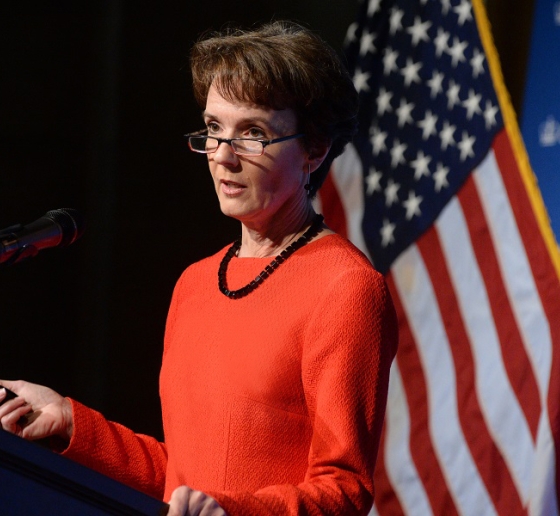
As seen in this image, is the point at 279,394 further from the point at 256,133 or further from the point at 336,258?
the point at 256,133

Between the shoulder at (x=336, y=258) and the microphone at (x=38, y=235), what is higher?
the microphone at (x=38, y=235)

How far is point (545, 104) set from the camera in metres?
2.61

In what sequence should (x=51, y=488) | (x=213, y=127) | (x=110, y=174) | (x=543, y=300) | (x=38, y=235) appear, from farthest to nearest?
(x=110, y=174) < (x=543, y=300) < (x=213, y=127) < (x=38, y=235) < (x=51, y=488)

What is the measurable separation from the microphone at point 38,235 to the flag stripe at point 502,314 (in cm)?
161

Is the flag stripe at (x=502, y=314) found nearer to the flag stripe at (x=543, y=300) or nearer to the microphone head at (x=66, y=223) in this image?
the flag stripe at (x=543, y=300)

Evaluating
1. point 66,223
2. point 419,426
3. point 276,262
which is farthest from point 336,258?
point 419,426

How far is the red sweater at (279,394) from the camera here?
118 centimetres

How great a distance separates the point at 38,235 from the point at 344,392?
1.43 feet

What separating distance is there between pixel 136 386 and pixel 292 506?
1.91 meters

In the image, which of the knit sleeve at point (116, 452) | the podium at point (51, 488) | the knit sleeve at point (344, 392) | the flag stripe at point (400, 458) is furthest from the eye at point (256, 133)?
the flag stripe at point (400, 458)

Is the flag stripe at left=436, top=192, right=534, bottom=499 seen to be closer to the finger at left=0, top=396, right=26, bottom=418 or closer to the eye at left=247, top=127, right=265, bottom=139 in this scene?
the eye at left=247, top=127, right=265, bottom=139

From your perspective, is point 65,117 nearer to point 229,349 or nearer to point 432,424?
point 432,424

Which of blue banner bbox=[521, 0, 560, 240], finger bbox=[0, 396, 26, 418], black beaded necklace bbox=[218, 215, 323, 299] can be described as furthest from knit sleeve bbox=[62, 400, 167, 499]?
blue banner bbox=[521, 0, 560, 240]

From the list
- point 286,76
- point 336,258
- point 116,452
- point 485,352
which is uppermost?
point 286,76
